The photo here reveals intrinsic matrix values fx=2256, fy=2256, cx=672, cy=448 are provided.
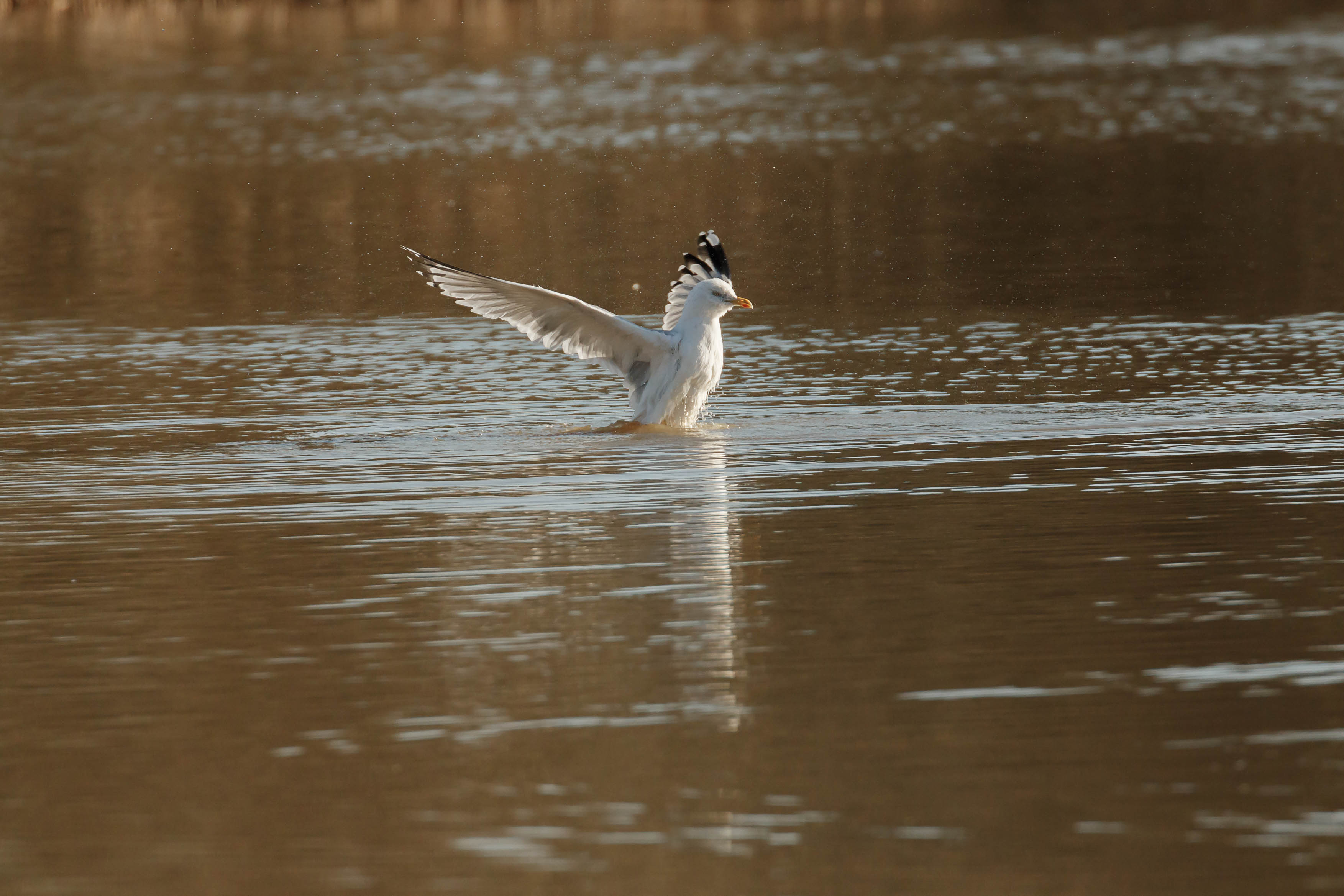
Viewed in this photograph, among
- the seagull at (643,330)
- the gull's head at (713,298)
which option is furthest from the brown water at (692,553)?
the gull's head at (713,298)

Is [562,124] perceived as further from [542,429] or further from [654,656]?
[654,656]

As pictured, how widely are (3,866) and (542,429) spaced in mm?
9394

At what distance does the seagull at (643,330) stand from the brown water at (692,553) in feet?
1.26

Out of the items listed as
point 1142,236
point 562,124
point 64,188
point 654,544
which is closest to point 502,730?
point 654,544

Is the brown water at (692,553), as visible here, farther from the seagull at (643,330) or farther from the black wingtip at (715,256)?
the black wingtip at (715,256)

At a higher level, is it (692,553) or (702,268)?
(702,268)

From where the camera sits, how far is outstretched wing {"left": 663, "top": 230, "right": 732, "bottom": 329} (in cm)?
1622

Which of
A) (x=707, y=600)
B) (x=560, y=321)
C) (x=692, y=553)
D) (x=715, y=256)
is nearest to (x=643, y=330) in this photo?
(x=560, y=321)

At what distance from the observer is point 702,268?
16391mm

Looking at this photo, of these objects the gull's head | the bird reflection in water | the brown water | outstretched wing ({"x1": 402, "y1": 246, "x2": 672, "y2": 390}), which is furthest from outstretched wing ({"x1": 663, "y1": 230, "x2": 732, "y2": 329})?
the bird reflection in water

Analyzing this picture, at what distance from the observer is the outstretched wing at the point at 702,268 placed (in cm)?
1622

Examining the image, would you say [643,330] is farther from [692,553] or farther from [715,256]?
[692,553]

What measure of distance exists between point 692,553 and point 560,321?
18.1 feet

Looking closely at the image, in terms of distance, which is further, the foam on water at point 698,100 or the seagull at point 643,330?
the foam on water at point 698,100
